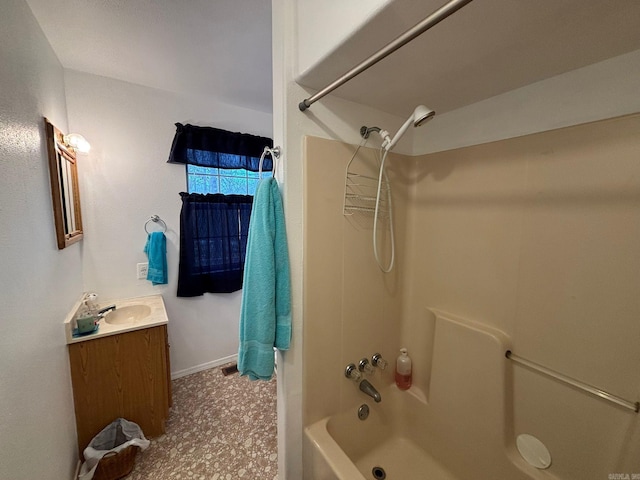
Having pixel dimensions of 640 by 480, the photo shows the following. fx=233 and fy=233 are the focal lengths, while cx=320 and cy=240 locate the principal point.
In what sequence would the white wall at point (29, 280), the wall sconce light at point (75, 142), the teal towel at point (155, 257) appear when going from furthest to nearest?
the teal towel at point (155, 257), the wall sconce light at point (75, 142), the white wall at point (29, 280)

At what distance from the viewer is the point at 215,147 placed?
2.30 m

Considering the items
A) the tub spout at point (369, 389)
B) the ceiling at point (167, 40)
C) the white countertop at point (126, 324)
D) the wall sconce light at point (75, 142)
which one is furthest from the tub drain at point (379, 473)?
the wall sconce light at point (75, 142)

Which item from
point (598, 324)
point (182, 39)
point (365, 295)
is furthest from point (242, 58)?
point (598, 324)

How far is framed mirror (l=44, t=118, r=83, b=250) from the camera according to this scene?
4.31 ft

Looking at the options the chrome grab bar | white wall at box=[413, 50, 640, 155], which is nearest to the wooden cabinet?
the chrome grab bar

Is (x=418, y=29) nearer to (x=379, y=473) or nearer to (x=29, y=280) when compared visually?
(x=29, y=280)

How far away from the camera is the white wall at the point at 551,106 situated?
852 millimetres

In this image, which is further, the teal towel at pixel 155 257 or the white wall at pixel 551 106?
the teal towel at pixel 155 257

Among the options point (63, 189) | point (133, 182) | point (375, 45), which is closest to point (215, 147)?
point (133, 182)

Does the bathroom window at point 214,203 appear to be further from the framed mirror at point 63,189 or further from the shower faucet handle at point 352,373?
the shower faucet handle at point 352,373

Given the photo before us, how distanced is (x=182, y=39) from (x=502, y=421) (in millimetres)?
2772

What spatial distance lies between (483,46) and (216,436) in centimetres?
267

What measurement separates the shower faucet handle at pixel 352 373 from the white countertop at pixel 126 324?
1.34 metres

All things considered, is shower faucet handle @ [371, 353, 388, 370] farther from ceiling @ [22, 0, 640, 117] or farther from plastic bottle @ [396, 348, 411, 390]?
ceiling @ [22, 0, 640, 117]
